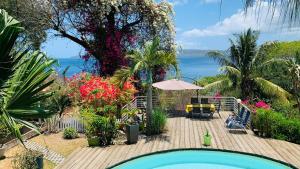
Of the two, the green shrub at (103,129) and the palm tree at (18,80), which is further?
the green shrub at (103,129)

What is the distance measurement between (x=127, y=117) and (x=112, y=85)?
1.77 m

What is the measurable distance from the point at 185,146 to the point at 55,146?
18.2 ft

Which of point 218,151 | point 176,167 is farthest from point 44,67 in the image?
point 218,151

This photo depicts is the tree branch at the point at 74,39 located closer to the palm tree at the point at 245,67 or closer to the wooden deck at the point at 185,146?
the palm tree at the point at 245,67

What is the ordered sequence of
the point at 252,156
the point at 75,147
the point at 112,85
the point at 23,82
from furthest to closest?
the point at 112,85 → the point at 75,147 → the point at 252,156 → the point at 23,82

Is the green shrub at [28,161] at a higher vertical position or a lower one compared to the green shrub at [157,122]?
lower

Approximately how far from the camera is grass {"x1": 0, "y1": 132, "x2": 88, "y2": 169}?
13.1m

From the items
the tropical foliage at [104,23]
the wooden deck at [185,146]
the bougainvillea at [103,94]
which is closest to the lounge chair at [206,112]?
the wooden deck at [185,146]

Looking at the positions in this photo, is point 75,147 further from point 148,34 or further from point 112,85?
point 148,34

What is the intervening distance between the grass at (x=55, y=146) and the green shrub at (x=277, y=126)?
772 cm

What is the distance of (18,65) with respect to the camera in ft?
17.4

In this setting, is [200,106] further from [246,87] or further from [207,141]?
[246,87]

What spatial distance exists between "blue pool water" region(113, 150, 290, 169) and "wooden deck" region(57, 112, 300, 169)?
1.29 ft

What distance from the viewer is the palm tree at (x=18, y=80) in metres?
4.76
